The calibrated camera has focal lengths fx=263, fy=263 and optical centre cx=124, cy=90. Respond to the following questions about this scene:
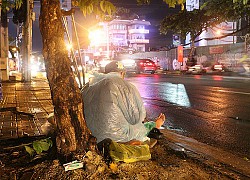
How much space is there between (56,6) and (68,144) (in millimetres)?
1644

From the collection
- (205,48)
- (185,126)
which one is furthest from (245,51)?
(185,126)

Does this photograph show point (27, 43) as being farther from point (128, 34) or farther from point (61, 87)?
point (128, 34)

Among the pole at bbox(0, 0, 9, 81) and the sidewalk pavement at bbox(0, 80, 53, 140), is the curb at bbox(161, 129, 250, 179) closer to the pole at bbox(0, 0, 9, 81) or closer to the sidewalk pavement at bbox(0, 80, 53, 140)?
the sidewalk pavement at bbox(0, 80, 53, 140)

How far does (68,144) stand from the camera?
310cm

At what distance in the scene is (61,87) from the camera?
3029 mm

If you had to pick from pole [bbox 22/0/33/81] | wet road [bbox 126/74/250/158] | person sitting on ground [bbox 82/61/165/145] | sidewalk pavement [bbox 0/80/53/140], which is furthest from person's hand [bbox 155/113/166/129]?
pole [bbox 22/0/33/81]

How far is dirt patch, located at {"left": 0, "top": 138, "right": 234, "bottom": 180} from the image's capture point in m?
2.97

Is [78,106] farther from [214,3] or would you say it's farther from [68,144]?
[214,3]

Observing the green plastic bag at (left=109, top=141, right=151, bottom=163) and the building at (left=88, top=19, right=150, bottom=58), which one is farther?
the building at (left=88, top=19, right=150, bottom=58)

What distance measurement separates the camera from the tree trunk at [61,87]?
10.00ft

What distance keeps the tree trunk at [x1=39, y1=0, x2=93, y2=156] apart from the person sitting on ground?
0.28 m

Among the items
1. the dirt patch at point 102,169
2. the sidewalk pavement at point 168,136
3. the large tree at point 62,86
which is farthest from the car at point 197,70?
the large tree at point 62,86

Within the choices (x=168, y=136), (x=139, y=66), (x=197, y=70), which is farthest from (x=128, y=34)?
(x=168, y=136)

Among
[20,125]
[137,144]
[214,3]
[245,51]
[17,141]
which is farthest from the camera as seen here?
[245,51]
